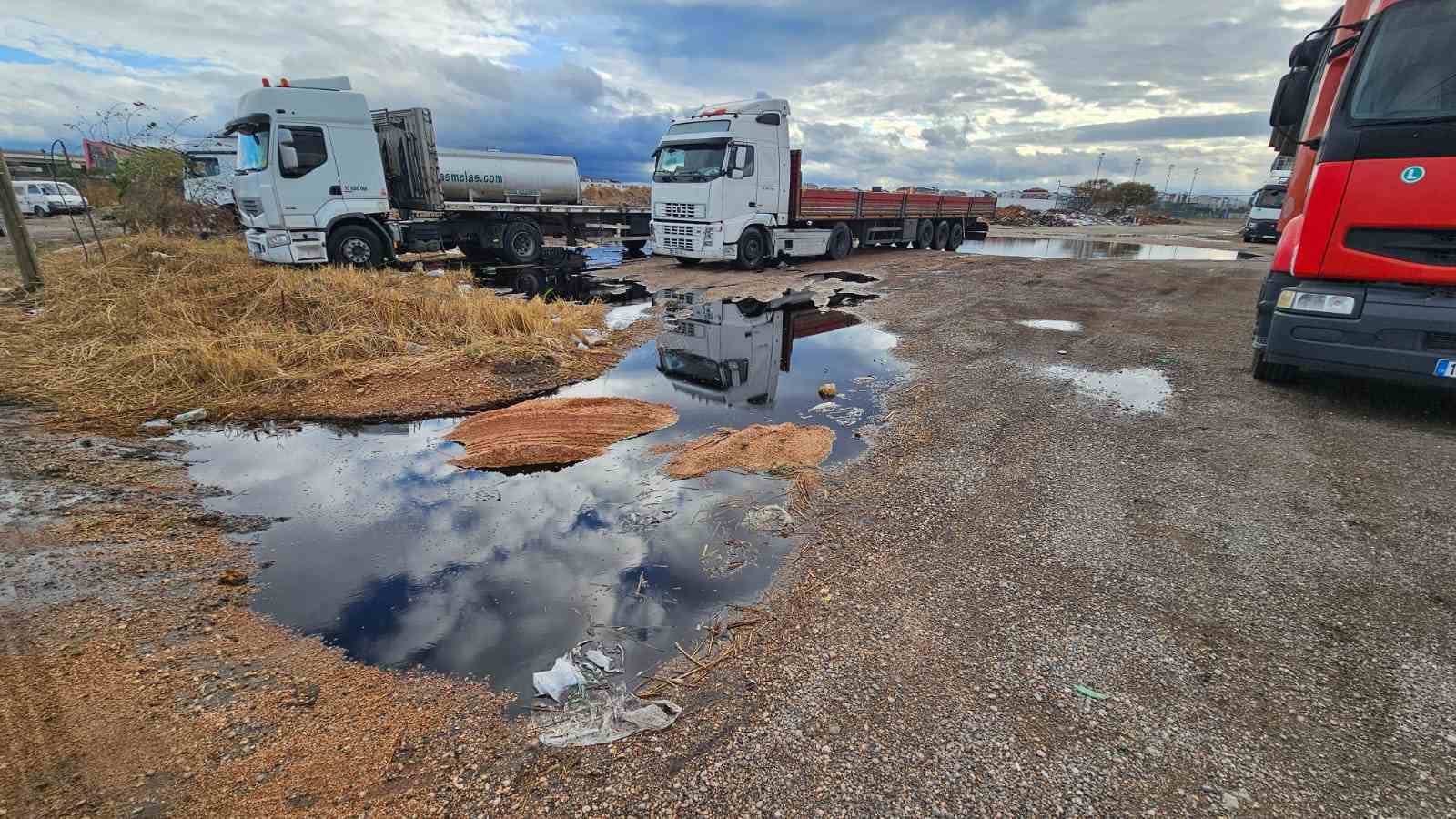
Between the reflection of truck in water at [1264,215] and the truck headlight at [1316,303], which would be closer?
the truck headlight at [1316,303]

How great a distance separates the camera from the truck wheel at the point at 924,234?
65.8 feet

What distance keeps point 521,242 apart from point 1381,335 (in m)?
15.4

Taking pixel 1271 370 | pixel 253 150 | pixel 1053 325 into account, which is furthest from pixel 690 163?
pixel 1271 370

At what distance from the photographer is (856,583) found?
2.94 meters

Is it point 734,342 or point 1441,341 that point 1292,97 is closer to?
point 1441,341

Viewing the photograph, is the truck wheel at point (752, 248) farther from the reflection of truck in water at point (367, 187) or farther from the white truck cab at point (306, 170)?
the white truck cab at point (306, 170)

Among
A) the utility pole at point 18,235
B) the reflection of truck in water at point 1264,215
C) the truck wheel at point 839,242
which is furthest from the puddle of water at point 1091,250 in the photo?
the utility pole at point 18,235

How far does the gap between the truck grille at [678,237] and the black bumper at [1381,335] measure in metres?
10.8

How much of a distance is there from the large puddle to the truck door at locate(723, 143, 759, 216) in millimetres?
8778

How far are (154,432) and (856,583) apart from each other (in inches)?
220

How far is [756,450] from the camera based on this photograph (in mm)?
4535

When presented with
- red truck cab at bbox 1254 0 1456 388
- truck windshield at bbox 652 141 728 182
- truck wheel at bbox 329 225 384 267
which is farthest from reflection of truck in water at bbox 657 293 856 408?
truck wheel at bbox 329 225 384 267

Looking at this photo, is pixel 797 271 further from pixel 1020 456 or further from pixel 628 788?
pixel 628 788

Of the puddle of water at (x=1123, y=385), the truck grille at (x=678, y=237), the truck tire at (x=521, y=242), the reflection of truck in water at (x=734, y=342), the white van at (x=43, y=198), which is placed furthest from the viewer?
the white van at (x=43, y=198)
